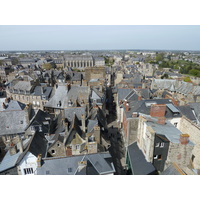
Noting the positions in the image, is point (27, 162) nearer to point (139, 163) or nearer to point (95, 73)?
point (139, 163)

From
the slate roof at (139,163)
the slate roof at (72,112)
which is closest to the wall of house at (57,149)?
the slate roof at (72,112)

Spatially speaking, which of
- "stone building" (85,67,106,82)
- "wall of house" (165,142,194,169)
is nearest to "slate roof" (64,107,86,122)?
"wall of house" (165,142,194,169)

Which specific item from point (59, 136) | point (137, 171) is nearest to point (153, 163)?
point (137, 171)

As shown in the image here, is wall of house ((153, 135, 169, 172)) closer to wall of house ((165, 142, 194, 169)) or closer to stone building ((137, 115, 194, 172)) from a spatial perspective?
stone building ((137, 115, 194, 172))

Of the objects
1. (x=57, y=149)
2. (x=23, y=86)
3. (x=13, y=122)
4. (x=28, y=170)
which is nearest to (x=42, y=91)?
(x=23, y=86)

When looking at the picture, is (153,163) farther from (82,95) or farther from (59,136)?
(82,95)

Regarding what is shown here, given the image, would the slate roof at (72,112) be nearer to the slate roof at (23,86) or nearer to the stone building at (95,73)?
the slate roof at (23,86)
